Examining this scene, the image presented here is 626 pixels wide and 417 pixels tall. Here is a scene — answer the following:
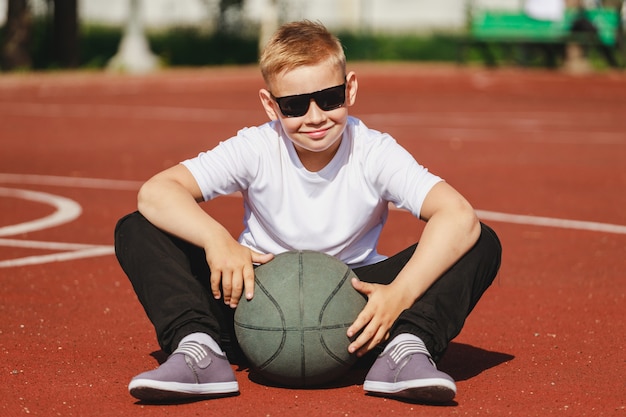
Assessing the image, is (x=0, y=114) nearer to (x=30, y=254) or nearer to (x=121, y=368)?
(x=30, y=254)

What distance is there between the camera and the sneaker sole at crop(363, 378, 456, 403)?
14.4ft

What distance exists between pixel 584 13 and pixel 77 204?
1924 cm

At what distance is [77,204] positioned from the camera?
10.4 meters

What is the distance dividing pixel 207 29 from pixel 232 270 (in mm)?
29096

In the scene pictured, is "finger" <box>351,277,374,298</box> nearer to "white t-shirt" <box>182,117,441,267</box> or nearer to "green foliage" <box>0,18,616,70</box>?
"white t-shirt" <box>182,117,441,267</box>

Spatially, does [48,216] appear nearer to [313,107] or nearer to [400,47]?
[313,107]

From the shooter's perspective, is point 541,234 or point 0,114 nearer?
point 541,234

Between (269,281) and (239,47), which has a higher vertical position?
(269,281)

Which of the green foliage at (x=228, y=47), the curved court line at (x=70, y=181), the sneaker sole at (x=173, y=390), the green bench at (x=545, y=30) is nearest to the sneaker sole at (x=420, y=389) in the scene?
the sneaker sole at (x=173, y=390)

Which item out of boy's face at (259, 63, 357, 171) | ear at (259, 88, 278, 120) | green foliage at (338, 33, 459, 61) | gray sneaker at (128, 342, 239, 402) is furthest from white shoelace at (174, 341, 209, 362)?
green foliage at (338, 33, 459, 61)

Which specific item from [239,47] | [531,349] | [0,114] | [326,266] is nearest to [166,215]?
[326,266]

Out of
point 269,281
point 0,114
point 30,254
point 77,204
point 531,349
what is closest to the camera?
point 269,281

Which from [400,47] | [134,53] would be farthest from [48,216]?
[400,47]

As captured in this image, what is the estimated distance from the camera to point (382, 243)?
28.8 ft
